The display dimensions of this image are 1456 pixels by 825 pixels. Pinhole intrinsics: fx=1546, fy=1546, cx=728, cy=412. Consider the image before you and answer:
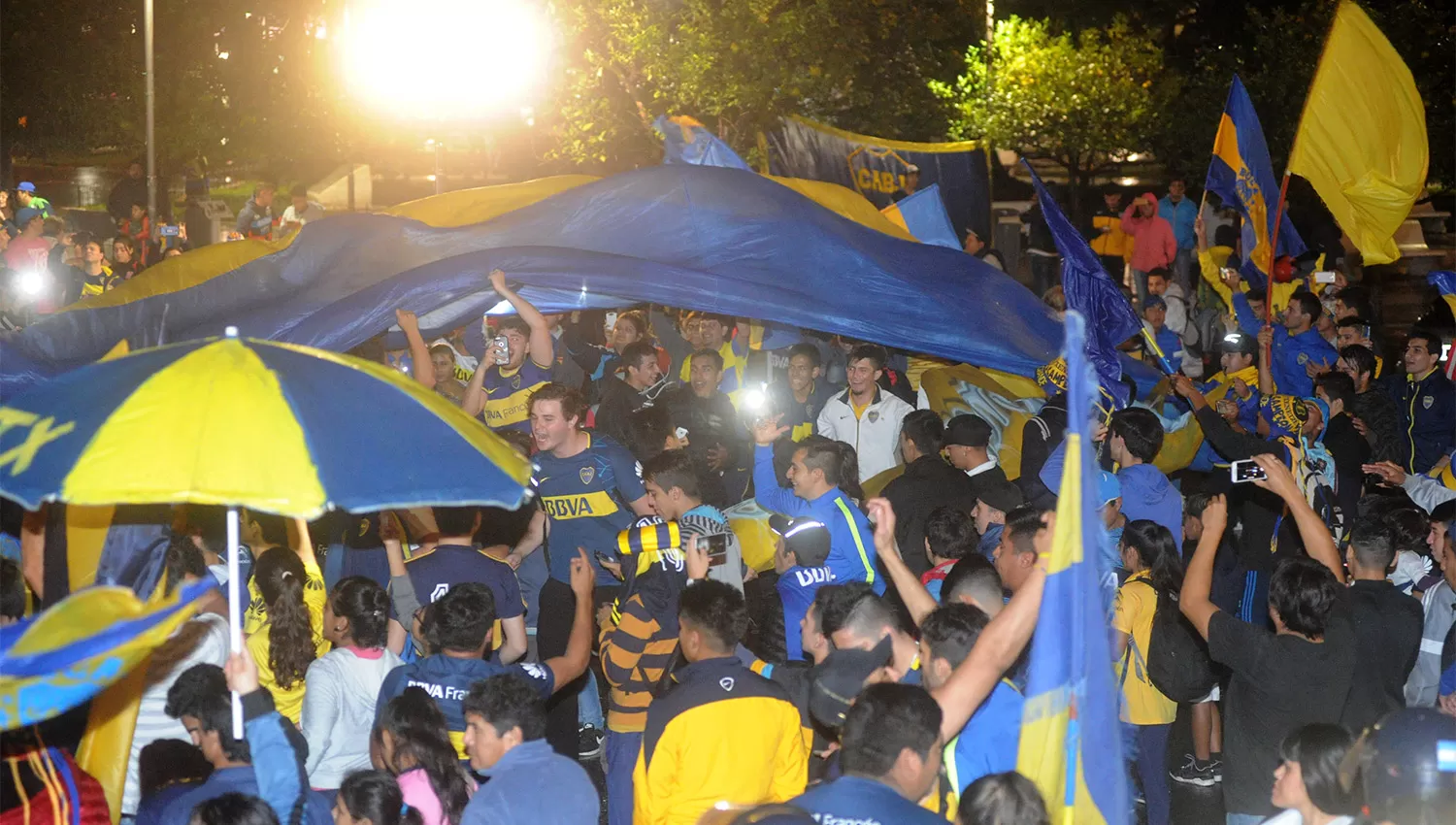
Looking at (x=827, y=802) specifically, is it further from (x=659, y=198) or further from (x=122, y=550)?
(x=659, y=198)

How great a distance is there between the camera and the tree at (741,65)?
17.9 metres

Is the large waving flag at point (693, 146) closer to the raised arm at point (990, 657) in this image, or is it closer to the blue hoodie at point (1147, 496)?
the blue hoodie at point (1147, 496)

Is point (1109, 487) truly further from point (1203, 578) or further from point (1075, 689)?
point (1075, 689)

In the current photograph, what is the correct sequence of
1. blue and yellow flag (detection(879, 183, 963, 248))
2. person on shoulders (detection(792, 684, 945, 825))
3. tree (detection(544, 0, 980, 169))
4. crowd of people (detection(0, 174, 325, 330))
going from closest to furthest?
person on shoulders (detection(792, 684, 945, 825)) < blue and yellow flag (detection(879, 183, 963, 248)) < crowd of people (detection(0, 174, 325, 330)) < tree (detection(544, 0, 980, 169))

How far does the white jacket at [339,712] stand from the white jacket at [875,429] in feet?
15.5

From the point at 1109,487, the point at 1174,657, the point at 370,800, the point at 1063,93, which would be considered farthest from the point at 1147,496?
the point at 1063,93

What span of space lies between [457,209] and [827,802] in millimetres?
6274

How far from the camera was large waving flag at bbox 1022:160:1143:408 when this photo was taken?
8.93 m

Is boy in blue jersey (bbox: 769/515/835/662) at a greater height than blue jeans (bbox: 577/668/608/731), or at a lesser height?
greater

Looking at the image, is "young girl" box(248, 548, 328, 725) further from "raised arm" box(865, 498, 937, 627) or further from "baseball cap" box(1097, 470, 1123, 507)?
"baseball cap" box(1097, 470, 1123, 507)

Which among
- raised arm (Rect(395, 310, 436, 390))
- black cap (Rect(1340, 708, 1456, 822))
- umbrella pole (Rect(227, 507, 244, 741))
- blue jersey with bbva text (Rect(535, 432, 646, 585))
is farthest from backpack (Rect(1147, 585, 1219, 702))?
raised arm (Rect(395, 310, 436, 390))

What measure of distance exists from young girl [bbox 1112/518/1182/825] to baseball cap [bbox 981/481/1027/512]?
0.75 meters

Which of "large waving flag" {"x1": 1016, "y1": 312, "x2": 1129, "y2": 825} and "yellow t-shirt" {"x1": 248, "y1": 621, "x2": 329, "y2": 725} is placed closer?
"large waving flag" {"x1": 1016, "y1": 312, "x2": 1129, "y2": 825}

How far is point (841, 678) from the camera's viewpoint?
534cm
